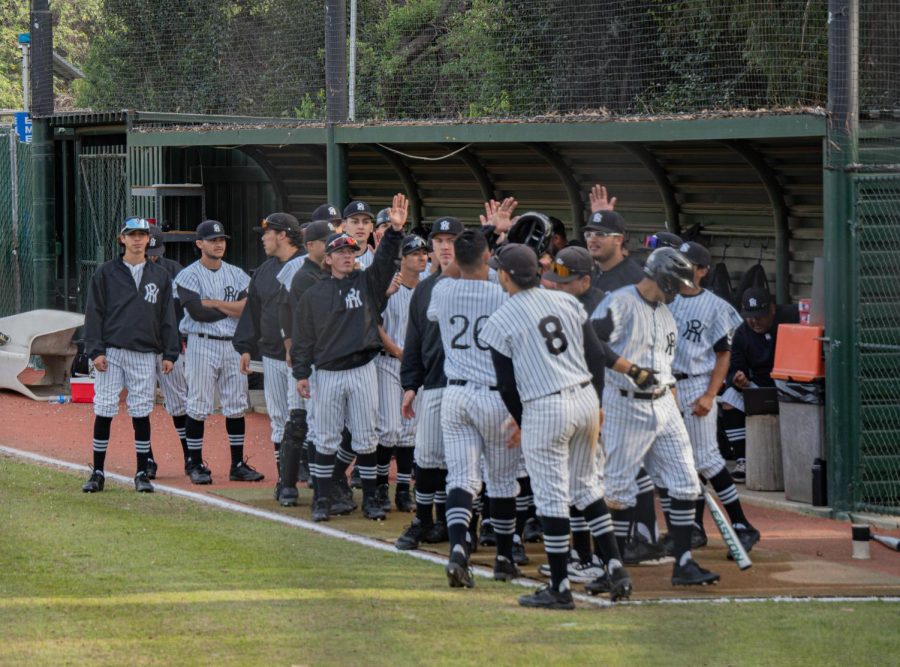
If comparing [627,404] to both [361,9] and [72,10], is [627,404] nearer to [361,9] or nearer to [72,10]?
[361,9]

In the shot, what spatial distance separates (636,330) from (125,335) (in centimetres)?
416

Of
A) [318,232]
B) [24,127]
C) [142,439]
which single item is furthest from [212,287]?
[24,127]

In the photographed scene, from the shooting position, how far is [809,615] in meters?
6.06

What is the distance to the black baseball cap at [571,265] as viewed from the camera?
671 cm

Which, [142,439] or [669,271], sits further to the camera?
[142,439]

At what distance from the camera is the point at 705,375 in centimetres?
773

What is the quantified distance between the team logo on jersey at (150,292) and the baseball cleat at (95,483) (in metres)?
1.26

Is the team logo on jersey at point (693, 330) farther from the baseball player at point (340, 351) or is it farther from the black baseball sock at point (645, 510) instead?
the baseball player at point (340, 351)

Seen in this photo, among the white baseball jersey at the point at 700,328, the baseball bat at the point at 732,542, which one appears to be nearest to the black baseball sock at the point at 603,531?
the baseball bat at the point at 732,542

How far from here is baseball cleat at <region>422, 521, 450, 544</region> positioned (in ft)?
25.4

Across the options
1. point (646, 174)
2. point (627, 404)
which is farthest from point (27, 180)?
point (627, 404)

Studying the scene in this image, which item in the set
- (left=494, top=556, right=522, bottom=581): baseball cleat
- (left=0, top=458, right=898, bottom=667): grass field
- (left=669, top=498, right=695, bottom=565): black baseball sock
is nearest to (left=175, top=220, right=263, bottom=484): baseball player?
(left=0, top=458, right=898, bottom=667): grass field

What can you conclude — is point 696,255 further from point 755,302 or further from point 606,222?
point 755,302

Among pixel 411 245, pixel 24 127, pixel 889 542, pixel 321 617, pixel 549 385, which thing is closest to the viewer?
pixel 321 617
